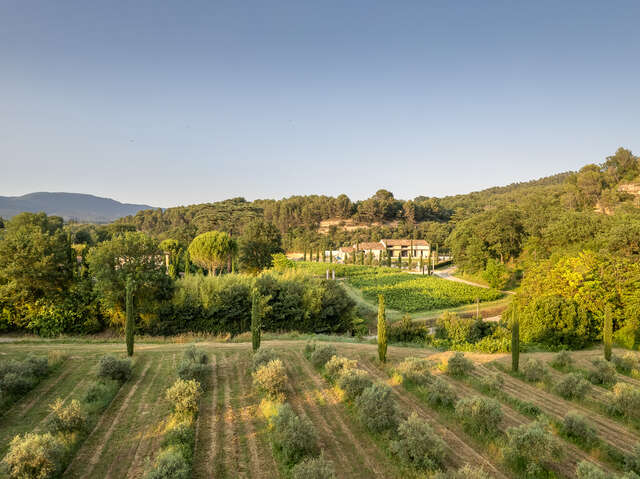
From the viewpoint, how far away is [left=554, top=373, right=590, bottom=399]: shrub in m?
13.6

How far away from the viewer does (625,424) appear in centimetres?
1163

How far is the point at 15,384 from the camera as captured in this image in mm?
11961

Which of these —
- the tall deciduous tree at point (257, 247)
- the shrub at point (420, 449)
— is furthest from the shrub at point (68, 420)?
the tall deciduous tree at point (257, 247)

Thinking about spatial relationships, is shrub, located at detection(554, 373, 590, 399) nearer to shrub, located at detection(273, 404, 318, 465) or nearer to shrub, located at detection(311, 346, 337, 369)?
shrub, located at detection(311, 346, 337, 369)

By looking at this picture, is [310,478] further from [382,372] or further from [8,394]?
[8,394]

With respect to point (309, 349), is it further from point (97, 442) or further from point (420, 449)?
point (97, 442)

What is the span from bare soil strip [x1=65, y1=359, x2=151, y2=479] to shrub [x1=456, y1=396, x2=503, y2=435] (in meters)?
10.5

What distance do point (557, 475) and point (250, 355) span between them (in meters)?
13.1

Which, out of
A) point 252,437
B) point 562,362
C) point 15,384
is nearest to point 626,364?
point 562,362

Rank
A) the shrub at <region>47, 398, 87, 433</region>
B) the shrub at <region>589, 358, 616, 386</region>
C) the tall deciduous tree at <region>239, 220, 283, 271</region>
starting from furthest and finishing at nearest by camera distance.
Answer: the tall deciduous tree at <region>239, 220, 283, 271</region> → the shrub at <region>589, 358, 616, 386</region> → the shrub at <region>47, 398, 87, 433</region>

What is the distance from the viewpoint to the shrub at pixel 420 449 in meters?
8.20

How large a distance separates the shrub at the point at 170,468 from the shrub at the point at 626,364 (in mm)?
21613

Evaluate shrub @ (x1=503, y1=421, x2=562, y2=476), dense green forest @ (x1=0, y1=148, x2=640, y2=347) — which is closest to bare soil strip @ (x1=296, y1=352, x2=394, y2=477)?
shrub @ (x1=503, y1=421, x2=562, y2=476)

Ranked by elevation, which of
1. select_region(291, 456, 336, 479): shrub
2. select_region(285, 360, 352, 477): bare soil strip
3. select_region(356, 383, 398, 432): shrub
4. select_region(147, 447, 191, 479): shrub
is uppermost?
select_region(147, 447, 191, 479): shrub
